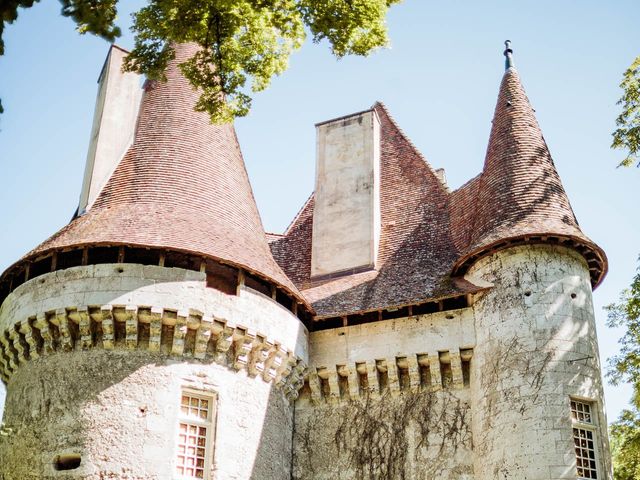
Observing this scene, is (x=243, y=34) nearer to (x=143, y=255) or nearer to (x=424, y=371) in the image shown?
(x=143, y=255)

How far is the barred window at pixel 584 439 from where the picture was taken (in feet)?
46.7

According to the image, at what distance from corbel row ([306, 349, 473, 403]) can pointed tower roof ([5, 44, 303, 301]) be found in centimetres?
163

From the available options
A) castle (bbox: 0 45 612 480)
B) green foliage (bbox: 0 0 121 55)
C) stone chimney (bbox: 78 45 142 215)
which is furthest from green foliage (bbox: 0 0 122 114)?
stone chimney (bbox: 78 45 142 215)

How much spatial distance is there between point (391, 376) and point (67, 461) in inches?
231

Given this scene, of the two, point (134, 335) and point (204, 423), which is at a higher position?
point (134, 335)

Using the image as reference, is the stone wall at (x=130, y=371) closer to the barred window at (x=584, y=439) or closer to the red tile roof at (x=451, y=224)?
the red tile roof at (x=451, y=224)

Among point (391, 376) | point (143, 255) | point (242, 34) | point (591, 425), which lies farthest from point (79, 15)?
point (591, 425)

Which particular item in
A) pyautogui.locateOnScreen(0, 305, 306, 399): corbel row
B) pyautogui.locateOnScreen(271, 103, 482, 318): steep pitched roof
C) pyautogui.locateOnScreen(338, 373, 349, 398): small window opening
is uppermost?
pyautogui.locateOnScreen(271, 103, 482, 318): steep pitched roof

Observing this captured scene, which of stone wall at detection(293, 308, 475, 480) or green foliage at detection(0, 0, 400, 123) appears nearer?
green foliage at detection(0, 0, 400, 123)

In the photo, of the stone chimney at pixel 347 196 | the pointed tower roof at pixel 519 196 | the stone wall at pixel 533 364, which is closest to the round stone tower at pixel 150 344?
the stone chimney at pixel 347 196

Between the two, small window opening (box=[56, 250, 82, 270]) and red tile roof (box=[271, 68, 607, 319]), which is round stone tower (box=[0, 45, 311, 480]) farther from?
red tile roof (box=[271, 68, 607, 319])

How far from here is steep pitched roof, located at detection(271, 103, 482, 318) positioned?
17.0 metres

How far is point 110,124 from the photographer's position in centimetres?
1834

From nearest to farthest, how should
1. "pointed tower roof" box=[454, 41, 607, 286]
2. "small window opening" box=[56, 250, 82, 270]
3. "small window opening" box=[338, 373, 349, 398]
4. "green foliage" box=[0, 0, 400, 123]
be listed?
"green foliage" box=[0, 0, 400, 123], "small window opening" box=[56, 250, 82, 270], "pointed tower roof" box=[454, 41, 607, 286], "small window opening" box=[338, 373, 349, 398]
